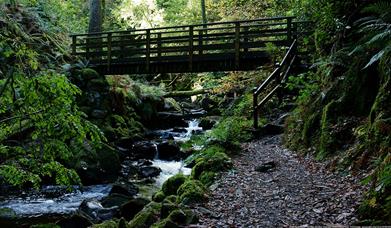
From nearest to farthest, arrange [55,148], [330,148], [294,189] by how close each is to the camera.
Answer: [55,148]
[294,189]
[330,148]

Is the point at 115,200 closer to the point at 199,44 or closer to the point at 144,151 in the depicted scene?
the point at 144,151

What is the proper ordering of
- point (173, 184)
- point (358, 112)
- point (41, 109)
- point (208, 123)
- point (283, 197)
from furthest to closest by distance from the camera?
point (208, 123) < point (173, 184) < point (358, 112) < point (283, 197) < point (41, 109)

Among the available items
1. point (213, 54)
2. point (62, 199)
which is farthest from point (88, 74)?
point (62, 199)

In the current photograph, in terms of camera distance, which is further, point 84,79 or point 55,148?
point 84,79

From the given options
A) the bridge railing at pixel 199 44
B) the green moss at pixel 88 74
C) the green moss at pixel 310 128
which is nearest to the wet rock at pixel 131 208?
the green moss at pixel 310 128

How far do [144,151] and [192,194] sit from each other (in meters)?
8.74

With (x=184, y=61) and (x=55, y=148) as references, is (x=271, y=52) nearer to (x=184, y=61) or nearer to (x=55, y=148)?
(x=184, y=61)

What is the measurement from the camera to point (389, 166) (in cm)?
441

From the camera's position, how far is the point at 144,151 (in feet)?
49.4

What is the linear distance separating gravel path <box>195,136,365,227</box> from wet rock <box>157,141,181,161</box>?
6.32 m

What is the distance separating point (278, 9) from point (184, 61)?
330 inches

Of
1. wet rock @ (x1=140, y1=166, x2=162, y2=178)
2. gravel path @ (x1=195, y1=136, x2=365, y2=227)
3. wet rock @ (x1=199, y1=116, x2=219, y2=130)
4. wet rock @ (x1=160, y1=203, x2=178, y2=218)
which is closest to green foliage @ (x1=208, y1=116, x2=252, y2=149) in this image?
gravel path @ (x1=195, y1=136, x2=365, y2=227)

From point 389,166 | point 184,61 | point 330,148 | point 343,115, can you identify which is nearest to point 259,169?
point 330,148

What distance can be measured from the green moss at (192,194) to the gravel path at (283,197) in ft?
0.59
